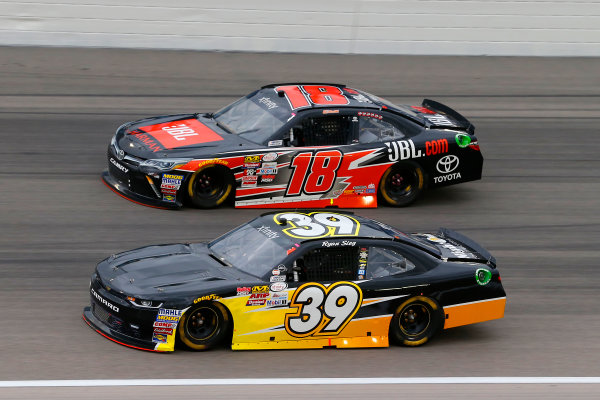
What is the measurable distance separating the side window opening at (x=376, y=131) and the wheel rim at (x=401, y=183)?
495 mm

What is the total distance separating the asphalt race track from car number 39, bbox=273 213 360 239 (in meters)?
1.08

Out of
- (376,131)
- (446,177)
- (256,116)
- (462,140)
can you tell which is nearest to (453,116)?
(462,140)

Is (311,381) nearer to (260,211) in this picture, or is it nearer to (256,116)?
(260,211)

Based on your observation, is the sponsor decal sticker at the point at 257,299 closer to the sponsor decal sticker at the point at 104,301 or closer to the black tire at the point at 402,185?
the sponsor decal sticker at the point at 104,301

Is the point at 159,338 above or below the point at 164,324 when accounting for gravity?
below

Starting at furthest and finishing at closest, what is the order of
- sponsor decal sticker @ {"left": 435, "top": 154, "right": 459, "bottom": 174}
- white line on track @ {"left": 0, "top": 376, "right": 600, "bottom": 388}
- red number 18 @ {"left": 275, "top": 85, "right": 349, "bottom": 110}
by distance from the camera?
sponsor decal sticker @ {"left": 435, "top": 154, "right": 459, "bottom": 174} → red number 18 @ {"left": 275, "top": 85, "right": 349, "bottom": 110} → white line on track @ {"left": 0, "top": 376, "right": 600, "bottom": 388}

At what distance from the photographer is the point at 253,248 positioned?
873 centimetres

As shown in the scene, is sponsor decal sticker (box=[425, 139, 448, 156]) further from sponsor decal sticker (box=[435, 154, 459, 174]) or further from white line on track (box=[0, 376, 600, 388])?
white line on track (box=[0, 376, 600, 388])

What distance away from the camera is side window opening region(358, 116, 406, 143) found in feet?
41.4

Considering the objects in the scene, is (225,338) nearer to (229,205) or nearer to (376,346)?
(376,346)

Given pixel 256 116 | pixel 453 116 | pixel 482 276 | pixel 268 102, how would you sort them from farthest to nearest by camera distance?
pixel 453 116
pixel 268 102
pixel 256 116
pixel 482 276

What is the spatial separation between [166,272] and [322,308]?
144 centimetres

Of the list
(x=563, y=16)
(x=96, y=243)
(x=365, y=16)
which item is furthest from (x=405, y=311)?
(x=563, y=16)

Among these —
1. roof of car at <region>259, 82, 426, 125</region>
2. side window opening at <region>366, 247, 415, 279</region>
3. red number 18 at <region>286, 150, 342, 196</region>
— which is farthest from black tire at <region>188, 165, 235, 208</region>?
side window opening at <region>366, 247, 415, 279</region>
